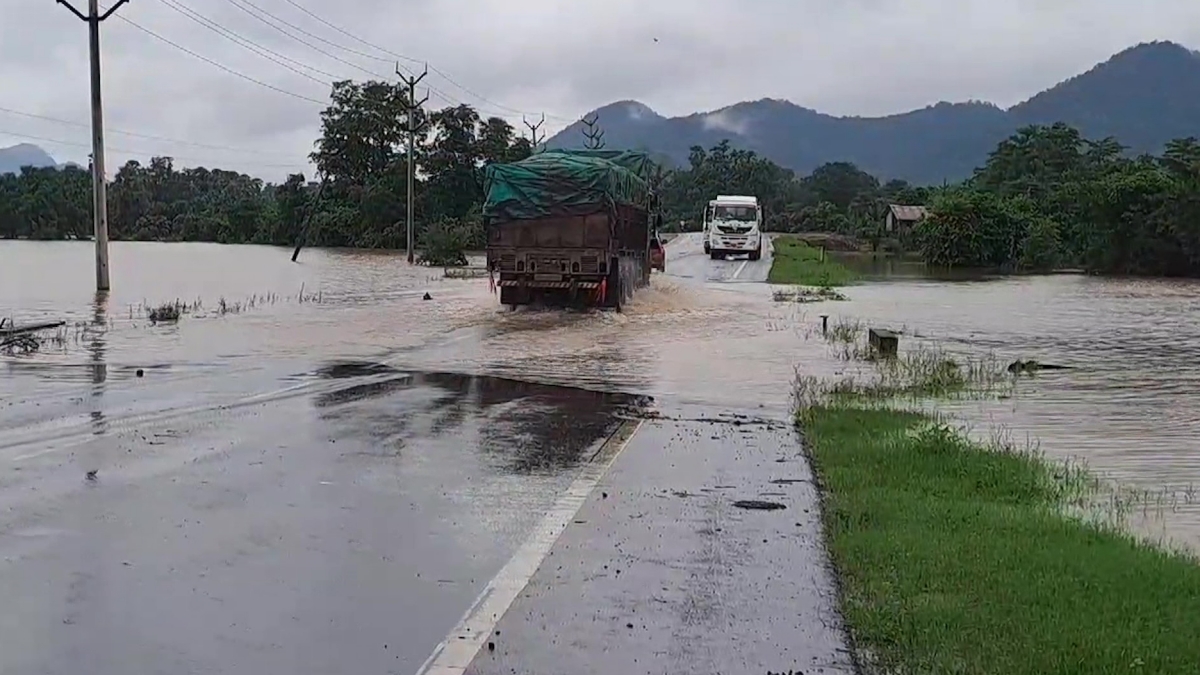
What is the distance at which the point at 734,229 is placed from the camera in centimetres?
5522

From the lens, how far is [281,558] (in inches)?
262

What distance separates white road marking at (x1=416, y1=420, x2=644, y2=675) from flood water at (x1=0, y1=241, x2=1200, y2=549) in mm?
3990

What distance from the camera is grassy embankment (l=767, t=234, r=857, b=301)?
117 ft

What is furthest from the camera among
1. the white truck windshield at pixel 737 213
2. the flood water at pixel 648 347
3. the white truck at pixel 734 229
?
the white truck windshield at pixel 737 213

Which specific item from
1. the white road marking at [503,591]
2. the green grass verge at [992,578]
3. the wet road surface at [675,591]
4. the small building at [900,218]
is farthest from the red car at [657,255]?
the small building at [900,218]

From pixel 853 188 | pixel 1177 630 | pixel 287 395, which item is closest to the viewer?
pixel 1177 630

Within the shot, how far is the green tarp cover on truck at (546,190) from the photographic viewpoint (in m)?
26.3

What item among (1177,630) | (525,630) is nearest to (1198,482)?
(1177,630)

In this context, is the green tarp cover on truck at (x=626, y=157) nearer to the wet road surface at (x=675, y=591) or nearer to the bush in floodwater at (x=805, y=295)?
the bush in floodwater at (x=805, y=295)

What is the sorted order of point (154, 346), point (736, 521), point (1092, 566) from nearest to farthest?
point (1092, 566)
point (736, 521)
point (154, 346)

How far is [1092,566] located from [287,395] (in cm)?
909

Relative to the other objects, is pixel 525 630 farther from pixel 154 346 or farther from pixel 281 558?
pixel 154 346

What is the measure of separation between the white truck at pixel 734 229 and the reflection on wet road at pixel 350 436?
25.3 metres

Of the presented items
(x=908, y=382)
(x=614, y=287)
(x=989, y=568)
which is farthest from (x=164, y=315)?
(x=989, y=568)
